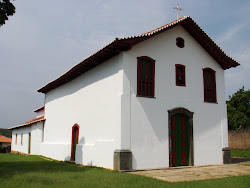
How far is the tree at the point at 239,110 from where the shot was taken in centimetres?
3862

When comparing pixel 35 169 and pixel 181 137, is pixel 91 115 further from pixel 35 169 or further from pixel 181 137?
pixel 181 137

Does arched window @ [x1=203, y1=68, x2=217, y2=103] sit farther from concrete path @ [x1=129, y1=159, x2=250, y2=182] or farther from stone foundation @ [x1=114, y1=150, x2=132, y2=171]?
stone foundation @ [x1=114, y1=150, x2=132, y2=171]

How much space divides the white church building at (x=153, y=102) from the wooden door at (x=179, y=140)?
0.05 meters

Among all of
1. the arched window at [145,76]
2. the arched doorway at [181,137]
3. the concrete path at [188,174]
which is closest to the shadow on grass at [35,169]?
the concrete path at [188,174]

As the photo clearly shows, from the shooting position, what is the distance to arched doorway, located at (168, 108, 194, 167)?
12.3 meters

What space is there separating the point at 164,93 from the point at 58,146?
28.7 feet

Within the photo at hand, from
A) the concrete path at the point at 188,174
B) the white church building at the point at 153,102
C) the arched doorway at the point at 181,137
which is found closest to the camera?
the concrete path at the point at 188,174

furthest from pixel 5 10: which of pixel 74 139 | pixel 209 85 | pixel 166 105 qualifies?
pixel 209 85

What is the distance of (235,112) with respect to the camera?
3994cm

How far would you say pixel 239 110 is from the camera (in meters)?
40.7

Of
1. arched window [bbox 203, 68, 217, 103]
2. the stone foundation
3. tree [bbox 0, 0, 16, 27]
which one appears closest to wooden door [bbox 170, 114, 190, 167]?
arched window [bbox 203, 68, 217, 103]

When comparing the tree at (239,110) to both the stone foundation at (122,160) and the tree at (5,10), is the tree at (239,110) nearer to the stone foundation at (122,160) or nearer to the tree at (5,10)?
the stone foundation at (122,160)

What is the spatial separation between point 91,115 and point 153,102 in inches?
143

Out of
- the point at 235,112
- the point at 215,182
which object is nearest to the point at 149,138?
the point at 215,182
